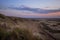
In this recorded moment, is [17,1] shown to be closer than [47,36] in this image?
No

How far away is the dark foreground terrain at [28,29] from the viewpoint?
98.0 inches

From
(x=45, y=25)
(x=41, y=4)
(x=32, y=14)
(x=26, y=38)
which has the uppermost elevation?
(x=41, y=4)

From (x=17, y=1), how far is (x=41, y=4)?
412mm

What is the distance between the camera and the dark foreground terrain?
8.17ft

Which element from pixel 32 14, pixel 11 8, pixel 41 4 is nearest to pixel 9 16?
pixel 11 8

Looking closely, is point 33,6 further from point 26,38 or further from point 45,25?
point 26,38

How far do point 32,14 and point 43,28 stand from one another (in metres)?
0.30

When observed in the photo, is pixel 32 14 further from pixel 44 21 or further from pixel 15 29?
pixel 15 29

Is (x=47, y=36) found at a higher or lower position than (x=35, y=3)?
lower

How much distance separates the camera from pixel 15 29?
8.31ft

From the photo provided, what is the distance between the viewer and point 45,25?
2.65 meters

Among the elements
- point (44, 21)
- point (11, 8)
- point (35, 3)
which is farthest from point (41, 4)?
point (11, 8)

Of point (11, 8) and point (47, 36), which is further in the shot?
point (11, 8)

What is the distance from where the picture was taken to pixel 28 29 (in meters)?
2.56
